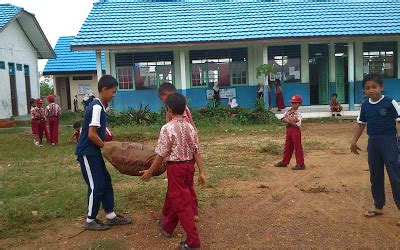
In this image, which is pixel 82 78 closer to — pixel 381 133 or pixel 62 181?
pixel 62 181

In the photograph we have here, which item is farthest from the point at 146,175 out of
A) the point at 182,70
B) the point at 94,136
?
the point at 182,70

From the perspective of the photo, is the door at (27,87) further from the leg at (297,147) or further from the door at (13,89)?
the leg at (297,147)

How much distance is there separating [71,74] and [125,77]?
11915 millimetres

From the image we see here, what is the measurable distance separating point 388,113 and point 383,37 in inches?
561

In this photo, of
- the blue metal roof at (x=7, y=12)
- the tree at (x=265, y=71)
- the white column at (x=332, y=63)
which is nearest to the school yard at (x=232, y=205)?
the tree at (x=265, y=71)

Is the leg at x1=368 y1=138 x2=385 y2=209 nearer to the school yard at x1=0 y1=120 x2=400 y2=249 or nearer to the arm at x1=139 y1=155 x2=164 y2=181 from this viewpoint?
the school yard at x1=0 y1=120 x2=400 y2=249

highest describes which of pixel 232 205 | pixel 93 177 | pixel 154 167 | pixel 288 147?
pixel 154 167

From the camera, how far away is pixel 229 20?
1855cm

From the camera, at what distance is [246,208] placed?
559 centimetres

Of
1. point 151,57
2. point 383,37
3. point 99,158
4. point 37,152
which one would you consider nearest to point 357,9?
point 383,37

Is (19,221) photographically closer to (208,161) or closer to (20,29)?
(208,161)

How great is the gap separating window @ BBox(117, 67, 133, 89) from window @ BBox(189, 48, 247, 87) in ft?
8.37

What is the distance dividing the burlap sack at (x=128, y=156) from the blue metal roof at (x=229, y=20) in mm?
12476

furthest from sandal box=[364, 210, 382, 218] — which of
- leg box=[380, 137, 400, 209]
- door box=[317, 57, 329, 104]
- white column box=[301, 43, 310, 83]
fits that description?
door box=[317, 57, 329, 104]
